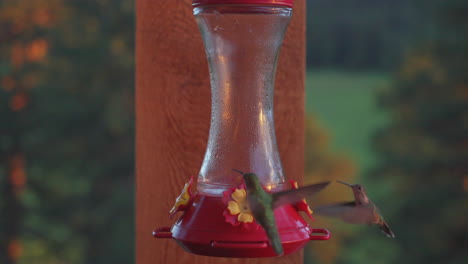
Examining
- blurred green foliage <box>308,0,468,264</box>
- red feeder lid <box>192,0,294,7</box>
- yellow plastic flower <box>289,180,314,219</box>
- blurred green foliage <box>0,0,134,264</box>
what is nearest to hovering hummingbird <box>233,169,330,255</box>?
yellow plastic flower <box>289,180,314,219</box>

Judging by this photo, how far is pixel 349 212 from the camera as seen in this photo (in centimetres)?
176

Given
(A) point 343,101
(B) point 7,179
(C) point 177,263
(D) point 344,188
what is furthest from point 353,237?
(C) point 177,263

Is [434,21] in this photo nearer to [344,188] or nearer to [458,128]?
[458,128]

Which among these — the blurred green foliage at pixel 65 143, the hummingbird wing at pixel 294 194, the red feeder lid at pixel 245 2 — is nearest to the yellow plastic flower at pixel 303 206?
the hummingbird wing at pixel 294 194

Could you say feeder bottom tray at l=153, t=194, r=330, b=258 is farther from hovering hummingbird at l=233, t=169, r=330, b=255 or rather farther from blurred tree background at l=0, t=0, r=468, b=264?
blurred tree background at l=0, t=0, r=468, b=264

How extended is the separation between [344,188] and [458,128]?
3.88 meters

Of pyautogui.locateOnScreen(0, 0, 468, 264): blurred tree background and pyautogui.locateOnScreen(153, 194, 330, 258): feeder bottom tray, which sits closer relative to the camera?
pyautogui.locateOnScreen(153, 194, 330, 258): feeder bottom tray

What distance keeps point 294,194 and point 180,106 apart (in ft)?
1.86

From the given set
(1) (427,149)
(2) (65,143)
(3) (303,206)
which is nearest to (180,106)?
(3) (303,206)

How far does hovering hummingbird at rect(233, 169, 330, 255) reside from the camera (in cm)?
158

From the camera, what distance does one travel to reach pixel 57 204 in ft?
36.5

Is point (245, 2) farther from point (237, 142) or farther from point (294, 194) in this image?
point (294, 194)

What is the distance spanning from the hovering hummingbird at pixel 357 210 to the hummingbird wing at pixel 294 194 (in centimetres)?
7

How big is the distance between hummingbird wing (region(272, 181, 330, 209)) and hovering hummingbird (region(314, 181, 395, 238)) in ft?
0.21
